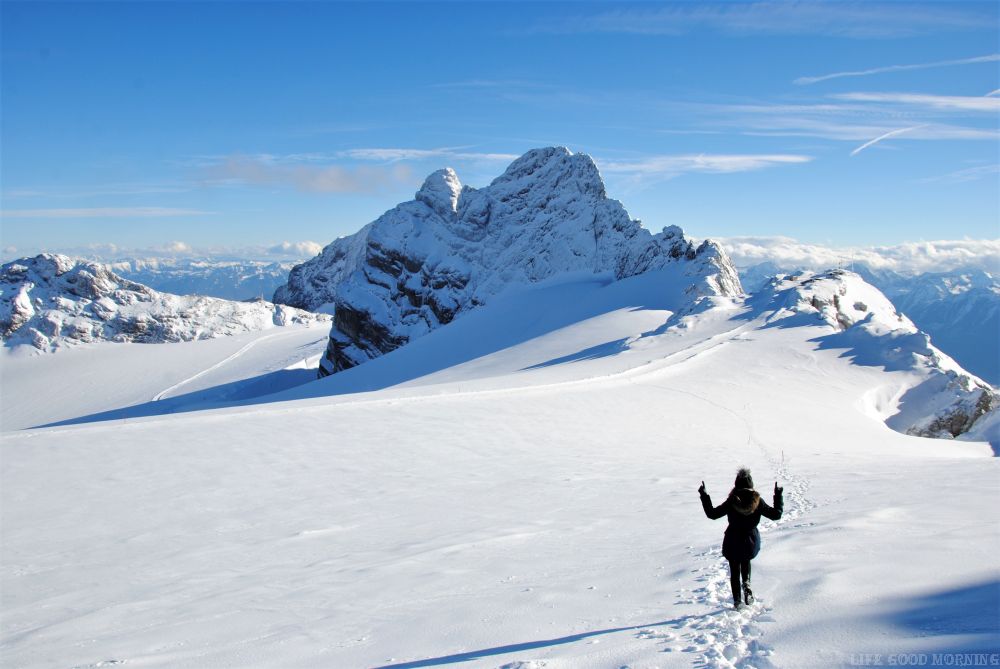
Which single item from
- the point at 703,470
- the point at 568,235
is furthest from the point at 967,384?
the point at 568,235

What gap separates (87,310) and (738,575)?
113814 millimetres

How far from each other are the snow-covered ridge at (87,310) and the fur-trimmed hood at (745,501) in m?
109

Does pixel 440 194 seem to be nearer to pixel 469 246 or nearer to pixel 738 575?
pixel 469 246

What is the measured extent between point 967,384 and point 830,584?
2764 cm

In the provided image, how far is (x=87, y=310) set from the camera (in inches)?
3932

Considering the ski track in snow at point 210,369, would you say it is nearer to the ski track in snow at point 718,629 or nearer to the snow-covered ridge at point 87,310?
the snow-covered ridge at point 87,310

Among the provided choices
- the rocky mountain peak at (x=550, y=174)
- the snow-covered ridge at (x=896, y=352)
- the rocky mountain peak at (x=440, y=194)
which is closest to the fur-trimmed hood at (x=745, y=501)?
the snow-covered ridge at (x=896, y=352)

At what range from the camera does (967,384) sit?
92.7ft

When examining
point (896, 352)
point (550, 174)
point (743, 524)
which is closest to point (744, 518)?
point (743, 524)

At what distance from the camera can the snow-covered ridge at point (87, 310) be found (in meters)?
95.1

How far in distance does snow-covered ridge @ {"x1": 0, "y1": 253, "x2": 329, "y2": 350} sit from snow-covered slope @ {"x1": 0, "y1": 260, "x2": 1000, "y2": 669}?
9269 cm

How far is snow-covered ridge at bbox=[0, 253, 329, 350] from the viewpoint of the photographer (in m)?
95.1

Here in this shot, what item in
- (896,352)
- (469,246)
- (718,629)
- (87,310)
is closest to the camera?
(718,629)

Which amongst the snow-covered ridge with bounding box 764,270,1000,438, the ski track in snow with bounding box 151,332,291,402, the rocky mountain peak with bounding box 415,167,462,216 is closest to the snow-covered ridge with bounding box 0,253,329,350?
the ski track in snow with bounding box 151,332,291,402
